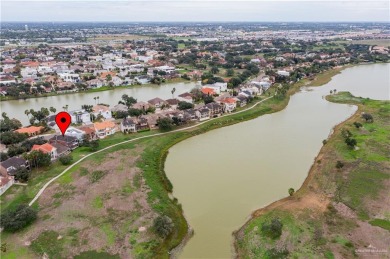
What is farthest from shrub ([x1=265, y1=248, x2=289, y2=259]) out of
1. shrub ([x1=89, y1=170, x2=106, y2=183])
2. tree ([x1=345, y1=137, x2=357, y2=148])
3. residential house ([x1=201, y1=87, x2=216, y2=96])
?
residential house ([x1=201, y1=87, x2=216, y2=96])

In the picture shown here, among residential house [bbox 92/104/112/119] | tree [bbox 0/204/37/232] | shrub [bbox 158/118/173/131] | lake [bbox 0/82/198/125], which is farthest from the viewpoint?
lake [bbox 0/82/198/125]

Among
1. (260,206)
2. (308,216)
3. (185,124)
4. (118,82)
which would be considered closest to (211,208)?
(260,206)

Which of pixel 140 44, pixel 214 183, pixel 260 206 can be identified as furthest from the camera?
pixel 140 44

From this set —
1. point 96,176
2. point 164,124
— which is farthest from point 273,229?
point 164,124

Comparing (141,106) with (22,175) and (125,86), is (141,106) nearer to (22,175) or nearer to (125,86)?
(125,86)

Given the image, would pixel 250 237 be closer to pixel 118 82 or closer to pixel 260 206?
pixel 260 206

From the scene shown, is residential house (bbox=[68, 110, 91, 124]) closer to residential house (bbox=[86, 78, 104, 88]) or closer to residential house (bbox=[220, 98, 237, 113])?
residential house (bbox=[220, 98, 237, 113])
